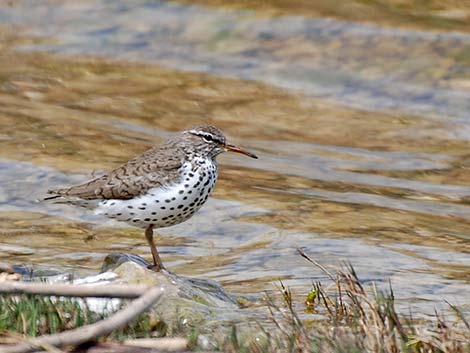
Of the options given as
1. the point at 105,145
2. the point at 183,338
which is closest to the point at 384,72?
the point at 105,145

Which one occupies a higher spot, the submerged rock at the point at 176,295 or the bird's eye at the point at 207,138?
the bird's eye at the point at 207,138

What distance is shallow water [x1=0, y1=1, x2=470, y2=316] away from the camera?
10805mm

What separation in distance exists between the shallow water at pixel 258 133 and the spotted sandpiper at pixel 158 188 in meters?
1.25

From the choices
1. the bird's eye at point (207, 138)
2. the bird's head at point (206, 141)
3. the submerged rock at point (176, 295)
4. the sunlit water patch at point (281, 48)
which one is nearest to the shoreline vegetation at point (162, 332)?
the submerged rock at point (176, 295)

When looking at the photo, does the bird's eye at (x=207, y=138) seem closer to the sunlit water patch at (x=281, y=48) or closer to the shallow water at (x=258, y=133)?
the shallow water at (x=258, y=133)

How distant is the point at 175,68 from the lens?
17.4 m

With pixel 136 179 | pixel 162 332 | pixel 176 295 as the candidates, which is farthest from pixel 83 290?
pixel 136 179

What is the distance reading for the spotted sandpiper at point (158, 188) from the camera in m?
8.34

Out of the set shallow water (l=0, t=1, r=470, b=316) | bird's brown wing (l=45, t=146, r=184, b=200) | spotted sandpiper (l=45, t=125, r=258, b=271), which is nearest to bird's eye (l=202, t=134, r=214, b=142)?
spotted sandpiper (l=45, t=125, r=258, b=271)

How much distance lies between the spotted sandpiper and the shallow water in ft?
4.10

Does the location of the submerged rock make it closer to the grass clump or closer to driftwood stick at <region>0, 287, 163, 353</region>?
the grass clump

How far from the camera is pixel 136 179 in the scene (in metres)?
8.53

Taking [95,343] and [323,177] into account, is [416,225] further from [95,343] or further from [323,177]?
[95,343]

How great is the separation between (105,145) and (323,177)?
2785 mm
